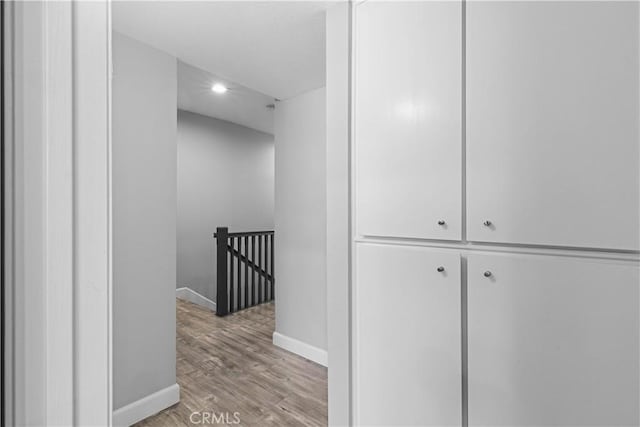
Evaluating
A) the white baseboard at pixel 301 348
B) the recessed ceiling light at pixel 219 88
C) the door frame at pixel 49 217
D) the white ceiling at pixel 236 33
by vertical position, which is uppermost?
the recessed ceiling light at pixel 219 88

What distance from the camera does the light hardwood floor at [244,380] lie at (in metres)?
1.88

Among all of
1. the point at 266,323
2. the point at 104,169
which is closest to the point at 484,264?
the point at 104,169

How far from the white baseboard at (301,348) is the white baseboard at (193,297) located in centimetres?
175

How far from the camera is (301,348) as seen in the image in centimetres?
271

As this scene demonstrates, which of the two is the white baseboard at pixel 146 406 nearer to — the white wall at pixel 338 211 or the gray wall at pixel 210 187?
the white wall at pixel 338 211

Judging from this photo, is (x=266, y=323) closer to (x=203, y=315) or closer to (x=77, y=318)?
(x=203, y=315)

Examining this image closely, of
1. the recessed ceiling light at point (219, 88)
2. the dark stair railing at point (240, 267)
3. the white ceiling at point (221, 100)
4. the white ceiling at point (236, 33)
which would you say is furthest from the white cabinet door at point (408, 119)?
the dark stair railing at point (240, 267)

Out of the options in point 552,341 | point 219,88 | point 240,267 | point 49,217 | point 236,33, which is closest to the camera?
point 49,217

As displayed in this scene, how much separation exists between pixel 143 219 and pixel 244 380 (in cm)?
135

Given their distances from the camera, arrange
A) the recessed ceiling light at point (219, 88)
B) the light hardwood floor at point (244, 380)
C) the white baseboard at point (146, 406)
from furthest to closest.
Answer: the recessed ceiling light at point (219, 88), the light hardwood floor at point (244, 380), the white baseboard at point (146, 406)

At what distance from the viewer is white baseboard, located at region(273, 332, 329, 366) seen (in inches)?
101

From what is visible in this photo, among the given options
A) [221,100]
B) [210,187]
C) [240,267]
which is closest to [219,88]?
[221,100]

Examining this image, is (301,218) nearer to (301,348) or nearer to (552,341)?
(301,348)

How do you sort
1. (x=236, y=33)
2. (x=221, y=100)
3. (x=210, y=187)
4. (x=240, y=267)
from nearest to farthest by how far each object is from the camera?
(x=236, y=33), (x=221, y=100), (x=240, y=267), (x=210, y=187)
